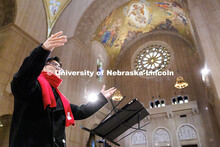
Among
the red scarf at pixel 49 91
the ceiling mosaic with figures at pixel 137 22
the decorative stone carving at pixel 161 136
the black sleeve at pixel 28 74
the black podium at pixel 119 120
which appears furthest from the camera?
the ceiling mosaic with figures at pixel 137 22

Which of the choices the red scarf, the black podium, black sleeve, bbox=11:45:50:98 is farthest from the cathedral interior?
black sleeve, bbox=11:45:50:98

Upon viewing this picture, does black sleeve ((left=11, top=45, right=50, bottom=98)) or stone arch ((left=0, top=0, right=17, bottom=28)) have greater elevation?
stone arch ((left=0, top=0, right=17, bottom=28))

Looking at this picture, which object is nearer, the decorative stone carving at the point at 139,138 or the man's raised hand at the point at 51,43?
the man's raised hand at the point at 51,43

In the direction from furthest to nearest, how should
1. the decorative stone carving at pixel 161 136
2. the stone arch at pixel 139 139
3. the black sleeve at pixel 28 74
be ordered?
the stone arch at pixel 139 139, the decorative stone carving at pixel 161 136, the black sleeve at pixel 28 74

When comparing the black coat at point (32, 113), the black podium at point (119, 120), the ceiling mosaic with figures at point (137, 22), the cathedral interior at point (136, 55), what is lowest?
the black coat at point (32, 113)

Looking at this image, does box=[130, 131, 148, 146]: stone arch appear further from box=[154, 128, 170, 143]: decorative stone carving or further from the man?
the man

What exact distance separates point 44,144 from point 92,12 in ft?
34.0

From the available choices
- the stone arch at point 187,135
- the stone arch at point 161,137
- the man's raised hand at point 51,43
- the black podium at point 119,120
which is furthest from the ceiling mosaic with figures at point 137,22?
the man's raised hand at point 51,43

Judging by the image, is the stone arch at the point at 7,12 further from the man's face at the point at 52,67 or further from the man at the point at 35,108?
the man at the point at 35,108

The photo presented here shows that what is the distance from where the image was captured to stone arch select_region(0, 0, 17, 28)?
7.88 meters

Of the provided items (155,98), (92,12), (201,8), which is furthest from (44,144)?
(155,98)

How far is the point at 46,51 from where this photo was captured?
103cm

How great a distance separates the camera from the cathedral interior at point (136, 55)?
22.1ft

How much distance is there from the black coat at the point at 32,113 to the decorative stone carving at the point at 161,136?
1205 cm
